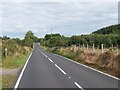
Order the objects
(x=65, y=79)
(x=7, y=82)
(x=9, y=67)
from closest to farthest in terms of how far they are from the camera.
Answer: (x=7, y=82) → (x=65, y=79) → (x=9, y=67)

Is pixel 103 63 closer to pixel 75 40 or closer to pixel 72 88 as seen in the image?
pixel 72 88

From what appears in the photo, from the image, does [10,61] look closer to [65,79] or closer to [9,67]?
[9,67]

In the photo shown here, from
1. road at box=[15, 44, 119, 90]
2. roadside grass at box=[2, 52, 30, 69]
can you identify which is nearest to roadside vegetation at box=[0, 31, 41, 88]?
roadside grass at box=[2, 52, 30, 69]

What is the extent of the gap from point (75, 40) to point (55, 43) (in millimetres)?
11217

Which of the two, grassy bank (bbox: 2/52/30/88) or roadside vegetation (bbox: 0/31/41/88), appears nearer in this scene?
grassy bank (bbox: 2/52/30/88)

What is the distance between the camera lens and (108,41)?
81125 millimetres

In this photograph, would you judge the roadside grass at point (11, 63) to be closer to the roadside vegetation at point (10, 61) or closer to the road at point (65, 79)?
the roadside vegetation at point (10, 61)

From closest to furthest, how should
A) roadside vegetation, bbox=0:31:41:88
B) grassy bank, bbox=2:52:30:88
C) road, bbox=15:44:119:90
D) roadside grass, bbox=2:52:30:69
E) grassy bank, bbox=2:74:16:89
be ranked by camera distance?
road, bbox=15:44:119:90 → grassy bank, bbox=2:74:16:89 → grassy bank, bbox=2:52:30:88 → roadside vegetation, bbox=0:31:41:88 → roadside grass, bbox=2:52:30:69

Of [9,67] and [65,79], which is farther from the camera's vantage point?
[9,67]

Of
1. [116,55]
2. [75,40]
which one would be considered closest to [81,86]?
[116,55]

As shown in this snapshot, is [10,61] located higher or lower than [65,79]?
lower

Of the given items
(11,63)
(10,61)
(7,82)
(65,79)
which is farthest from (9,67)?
(65,79)

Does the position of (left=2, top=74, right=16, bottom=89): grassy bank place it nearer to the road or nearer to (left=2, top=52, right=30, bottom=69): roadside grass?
the road

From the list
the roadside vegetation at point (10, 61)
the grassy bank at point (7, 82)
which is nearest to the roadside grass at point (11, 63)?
the roadside vegetation at point (10, 61)
